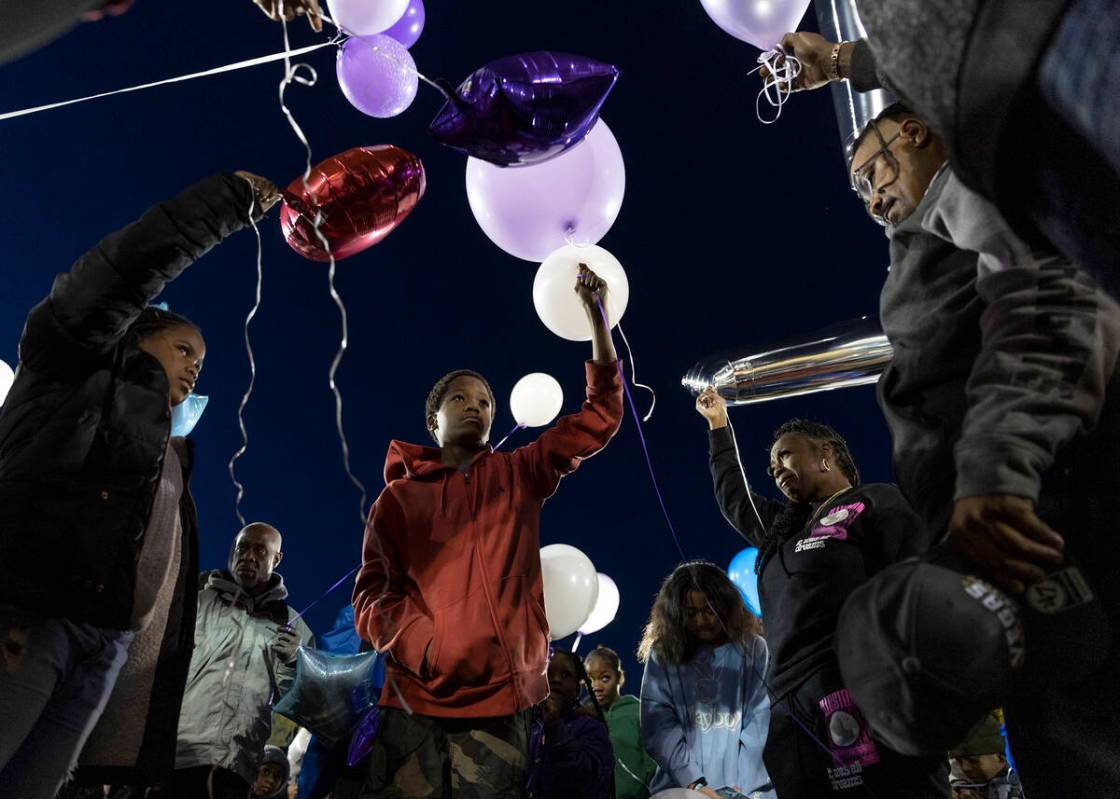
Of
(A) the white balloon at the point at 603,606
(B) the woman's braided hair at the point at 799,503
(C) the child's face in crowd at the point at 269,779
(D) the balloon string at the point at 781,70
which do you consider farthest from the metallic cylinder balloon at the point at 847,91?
(C) the child's face in crowd at the point at 269,779

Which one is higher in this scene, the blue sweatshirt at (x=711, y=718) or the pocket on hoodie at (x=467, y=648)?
the pocket on hoodie at (x=467, y=648)

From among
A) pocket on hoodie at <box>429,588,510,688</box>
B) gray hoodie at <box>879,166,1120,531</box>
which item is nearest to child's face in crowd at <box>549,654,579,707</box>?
pocket on hoodie at <box>429,588,510,688</box>

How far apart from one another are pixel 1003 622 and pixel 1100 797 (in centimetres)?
46

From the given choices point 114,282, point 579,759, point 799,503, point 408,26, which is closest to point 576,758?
point 579,759

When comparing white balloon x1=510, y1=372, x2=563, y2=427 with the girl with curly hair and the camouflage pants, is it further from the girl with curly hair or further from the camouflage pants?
the camouflage pants

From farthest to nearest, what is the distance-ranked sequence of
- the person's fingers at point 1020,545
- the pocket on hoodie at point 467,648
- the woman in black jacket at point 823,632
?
the pocket on hoodie at point 467,648 < the woman in black jacket at point 823,632 < the person's fingers at point 1020,545

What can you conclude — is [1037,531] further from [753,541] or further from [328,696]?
[328,696]

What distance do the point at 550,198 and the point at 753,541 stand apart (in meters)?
1.40

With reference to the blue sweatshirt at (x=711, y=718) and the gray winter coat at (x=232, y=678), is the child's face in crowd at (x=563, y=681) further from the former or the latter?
the gray winter coat at (x=232, y=678)

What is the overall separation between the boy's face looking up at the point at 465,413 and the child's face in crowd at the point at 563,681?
141cm

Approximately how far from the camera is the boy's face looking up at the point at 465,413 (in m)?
2.45

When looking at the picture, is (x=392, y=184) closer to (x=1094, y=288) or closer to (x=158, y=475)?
(x=158, y=475)

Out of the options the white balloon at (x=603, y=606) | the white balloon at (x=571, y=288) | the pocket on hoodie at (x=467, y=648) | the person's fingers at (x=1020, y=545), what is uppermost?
the person's fingers at (x=1020, y=545)

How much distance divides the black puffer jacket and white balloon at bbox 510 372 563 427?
2069 millimetres
